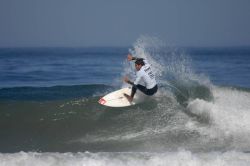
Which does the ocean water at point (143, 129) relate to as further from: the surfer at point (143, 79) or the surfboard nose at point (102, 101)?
the surfer at point (143, 79)

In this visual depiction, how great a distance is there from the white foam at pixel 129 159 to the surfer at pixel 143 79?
4040 millimetres

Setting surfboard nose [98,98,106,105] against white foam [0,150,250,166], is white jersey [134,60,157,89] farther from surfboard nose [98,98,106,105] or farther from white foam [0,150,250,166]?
white foam [0,150,250,166]

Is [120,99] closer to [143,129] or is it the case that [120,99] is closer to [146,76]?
[146,76]

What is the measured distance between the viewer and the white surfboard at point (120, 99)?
1346cm

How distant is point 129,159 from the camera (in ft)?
29.4

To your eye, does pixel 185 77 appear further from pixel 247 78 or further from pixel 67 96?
pixel 247 78

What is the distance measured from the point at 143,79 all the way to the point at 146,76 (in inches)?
6.5

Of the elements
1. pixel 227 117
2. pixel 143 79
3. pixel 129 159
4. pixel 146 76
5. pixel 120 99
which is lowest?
pixel 129 159

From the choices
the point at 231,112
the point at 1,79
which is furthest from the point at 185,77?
the point at 1,79

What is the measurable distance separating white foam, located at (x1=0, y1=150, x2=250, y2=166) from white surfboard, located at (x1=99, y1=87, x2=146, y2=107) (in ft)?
14.3

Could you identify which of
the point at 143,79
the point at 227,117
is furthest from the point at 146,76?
the point at 227,117

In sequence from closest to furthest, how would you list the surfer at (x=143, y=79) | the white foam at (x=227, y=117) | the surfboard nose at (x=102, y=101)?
the white foam at (x=227, y=117), the surfer at (x=143, y=79), the surfboard nose at (x=102, y=101)

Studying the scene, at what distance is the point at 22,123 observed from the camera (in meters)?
13.0

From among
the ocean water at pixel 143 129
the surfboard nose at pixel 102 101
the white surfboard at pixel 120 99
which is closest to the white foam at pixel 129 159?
the ocean water at pixel 143 129
